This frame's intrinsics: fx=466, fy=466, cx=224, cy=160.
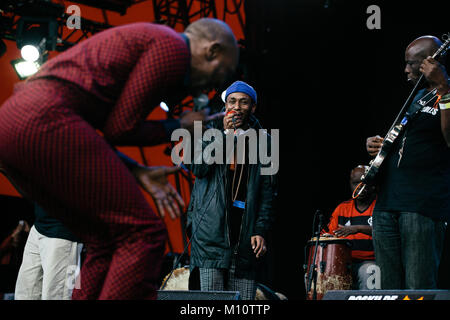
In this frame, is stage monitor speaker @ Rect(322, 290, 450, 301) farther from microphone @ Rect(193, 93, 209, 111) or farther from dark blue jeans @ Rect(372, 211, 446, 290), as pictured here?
microphone @ Rect(193, 93, 209, 111)

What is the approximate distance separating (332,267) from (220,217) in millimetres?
2452

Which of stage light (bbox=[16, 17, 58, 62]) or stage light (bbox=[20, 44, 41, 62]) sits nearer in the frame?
stage light (bbox=[16, 17, 58, 62])

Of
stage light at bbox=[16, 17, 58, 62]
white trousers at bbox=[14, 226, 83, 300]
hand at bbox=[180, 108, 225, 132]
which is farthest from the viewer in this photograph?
stage light at bbox=[16, 17, 58, 62]

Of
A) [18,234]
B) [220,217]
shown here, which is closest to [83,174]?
[220,217]

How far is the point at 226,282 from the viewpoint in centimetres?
366

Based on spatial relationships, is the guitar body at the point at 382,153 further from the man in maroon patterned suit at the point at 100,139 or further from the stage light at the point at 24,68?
the stage light at the point at 24,68

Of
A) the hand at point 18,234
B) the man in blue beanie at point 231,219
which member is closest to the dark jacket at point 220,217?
the man in blue beanie at point 231,219

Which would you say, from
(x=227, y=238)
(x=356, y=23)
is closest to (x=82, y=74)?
(x=227, y=238)

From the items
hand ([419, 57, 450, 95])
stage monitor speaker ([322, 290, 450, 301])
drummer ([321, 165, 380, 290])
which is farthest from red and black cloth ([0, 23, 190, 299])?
drummer ([321, 165, 380, 290])

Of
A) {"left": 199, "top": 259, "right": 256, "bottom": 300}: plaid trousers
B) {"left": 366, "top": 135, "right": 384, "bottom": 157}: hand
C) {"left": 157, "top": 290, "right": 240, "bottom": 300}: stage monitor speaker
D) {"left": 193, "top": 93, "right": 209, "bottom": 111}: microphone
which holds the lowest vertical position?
{"left": 157, "top": 290, "right": 240, "bottom": 300}: stage monitor speaker

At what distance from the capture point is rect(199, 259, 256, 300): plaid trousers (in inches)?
140

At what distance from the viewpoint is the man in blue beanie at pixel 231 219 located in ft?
11.9

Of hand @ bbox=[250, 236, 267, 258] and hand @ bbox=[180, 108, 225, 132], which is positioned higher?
hand @ bbox=[180, 108, 225, 132]

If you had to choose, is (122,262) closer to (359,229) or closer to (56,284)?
(56,284)
